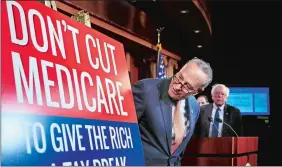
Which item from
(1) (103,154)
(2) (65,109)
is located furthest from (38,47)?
(1) (103,154)

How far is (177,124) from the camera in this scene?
188 cm

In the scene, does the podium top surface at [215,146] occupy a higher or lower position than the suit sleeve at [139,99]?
lower

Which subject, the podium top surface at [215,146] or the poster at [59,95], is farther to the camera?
the podium top surface at [215,146]

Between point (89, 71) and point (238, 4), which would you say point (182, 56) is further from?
point (89, 71)

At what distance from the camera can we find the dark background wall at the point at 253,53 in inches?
299

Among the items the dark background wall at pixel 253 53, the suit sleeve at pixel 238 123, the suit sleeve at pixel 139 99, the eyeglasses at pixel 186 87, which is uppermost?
the dark background wall at pixel 253 53

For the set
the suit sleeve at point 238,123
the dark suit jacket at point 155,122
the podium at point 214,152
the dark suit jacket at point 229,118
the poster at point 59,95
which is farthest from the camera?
the suit sleeve at point 238,123

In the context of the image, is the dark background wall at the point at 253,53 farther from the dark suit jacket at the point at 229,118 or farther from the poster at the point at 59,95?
the poster at the point at 59,95

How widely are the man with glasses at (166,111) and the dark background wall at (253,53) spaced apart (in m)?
5.97

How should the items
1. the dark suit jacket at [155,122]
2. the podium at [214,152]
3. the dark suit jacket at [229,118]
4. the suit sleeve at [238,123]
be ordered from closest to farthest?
the dark suit jacket at [155,122], the podium at [214,152], the dark suit jacket at [229,118], the suit sleeve at [238,123]

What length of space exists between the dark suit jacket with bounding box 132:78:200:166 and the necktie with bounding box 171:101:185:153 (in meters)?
0.03

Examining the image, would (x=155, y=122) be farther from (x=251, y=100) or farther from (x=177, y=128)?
(x=251, y=100)

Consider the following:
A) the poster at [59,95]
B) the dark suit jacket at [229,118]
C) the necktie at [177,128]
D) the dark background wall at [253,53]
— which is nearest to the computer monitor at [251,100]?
the dark background wall at [253,53]

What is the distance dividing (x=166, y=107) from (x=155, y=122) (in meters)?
0.10
